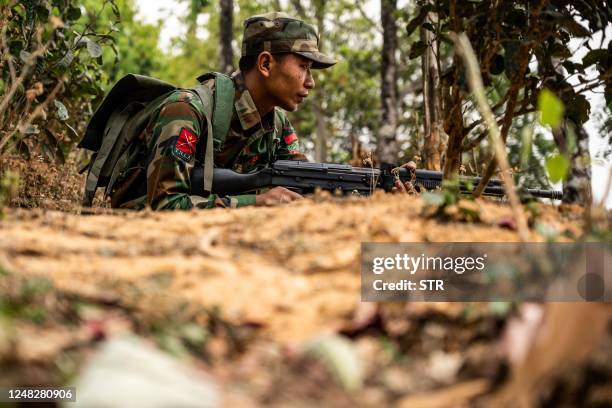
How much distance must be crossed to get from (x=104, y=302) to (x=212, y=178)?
102 inches

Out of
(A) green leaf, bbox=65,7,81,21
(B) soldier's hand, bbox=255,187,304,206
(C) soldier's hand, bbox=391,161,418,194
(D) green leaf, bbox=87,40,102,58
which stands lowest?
(B) soldier's hand, bbox=255,187,304,206

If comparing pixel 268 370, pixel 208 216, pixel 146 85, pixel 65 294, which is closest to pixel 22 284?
pixel 65 294

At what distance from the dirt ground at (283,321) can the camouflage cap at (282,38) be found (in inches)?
101

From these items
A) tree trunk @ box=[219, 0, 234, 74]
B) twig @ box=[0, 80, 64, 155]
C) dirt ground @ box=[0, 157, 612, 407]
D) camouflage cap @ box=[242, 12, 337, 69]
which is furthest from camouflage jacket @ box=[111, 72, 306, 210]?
tree trunk @ box=[219, 0, 234, 74]

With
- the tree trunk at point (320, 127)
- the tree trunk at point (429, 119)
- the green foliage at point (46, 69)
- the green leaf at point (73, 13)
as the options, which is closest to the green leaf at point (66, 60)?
the green foliage at point (46, 69)

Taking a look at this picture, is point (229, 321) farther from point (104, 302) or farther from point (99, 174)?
point (99, 174)

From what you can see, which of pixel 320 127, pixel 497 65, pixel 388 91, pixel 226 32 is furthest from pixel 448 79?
pixel 320 127

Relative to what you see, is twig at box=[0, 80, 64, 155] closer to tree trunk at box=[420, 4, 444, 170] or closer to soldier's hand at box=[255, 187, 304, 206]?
soldier's hand at box=[255, 187, 304, 206]

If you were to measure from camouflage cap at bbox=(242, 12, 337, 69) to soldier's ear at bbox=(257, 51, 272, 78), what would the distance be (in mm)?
39

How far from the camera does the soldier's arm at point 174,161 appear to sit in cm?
413

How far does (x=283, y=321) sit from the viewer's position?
1.78 m

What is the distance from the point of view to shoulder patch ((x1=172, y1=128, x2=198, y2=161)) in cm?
416
